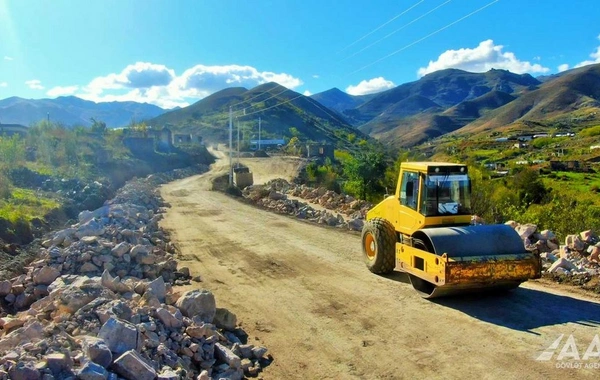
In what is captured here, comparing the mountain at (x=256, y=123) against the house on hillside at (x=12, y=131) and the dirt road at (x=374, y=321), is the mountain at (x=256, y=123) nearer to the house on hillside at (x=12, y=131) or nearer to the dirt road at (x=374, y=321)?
the house on hillside at (x=12, y=131)

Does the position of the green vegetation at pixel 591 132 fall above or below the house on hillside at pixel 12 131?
above

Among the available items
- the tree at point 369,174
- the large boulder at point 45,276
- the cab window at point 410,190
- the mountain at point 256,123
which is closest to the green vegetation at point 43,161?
the large boulder at point 45,276

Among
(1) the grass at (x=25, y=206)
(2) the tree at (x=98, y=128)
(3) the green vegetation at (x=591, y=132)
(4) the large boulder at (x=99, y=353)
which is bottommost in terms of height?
(4) the large boulder at (x=99, y=353)

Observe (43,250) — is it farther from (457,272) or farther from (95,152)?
(95,152)

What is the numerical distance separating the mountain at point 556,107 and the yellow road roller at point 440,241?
153 m

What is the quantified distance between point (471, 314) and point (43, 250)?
1033cm

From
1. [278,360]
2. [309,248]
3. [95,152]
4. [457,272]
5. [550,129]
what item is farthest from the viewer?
[550,129]

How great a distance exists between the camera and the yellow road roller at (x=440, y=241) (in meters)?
8.90

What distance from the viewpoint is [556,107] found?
176m

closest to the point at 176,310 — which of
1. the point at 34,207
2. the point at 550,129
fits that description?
the point at 34,207

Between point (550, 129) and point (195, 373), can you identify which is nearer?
point (195, 373)

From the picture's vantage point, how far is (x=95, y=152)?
146 feet

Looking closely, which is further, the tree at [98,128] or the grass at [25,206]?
the tree at [98,128]

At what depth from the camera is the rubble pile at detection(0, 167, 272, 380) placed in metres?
5.67
